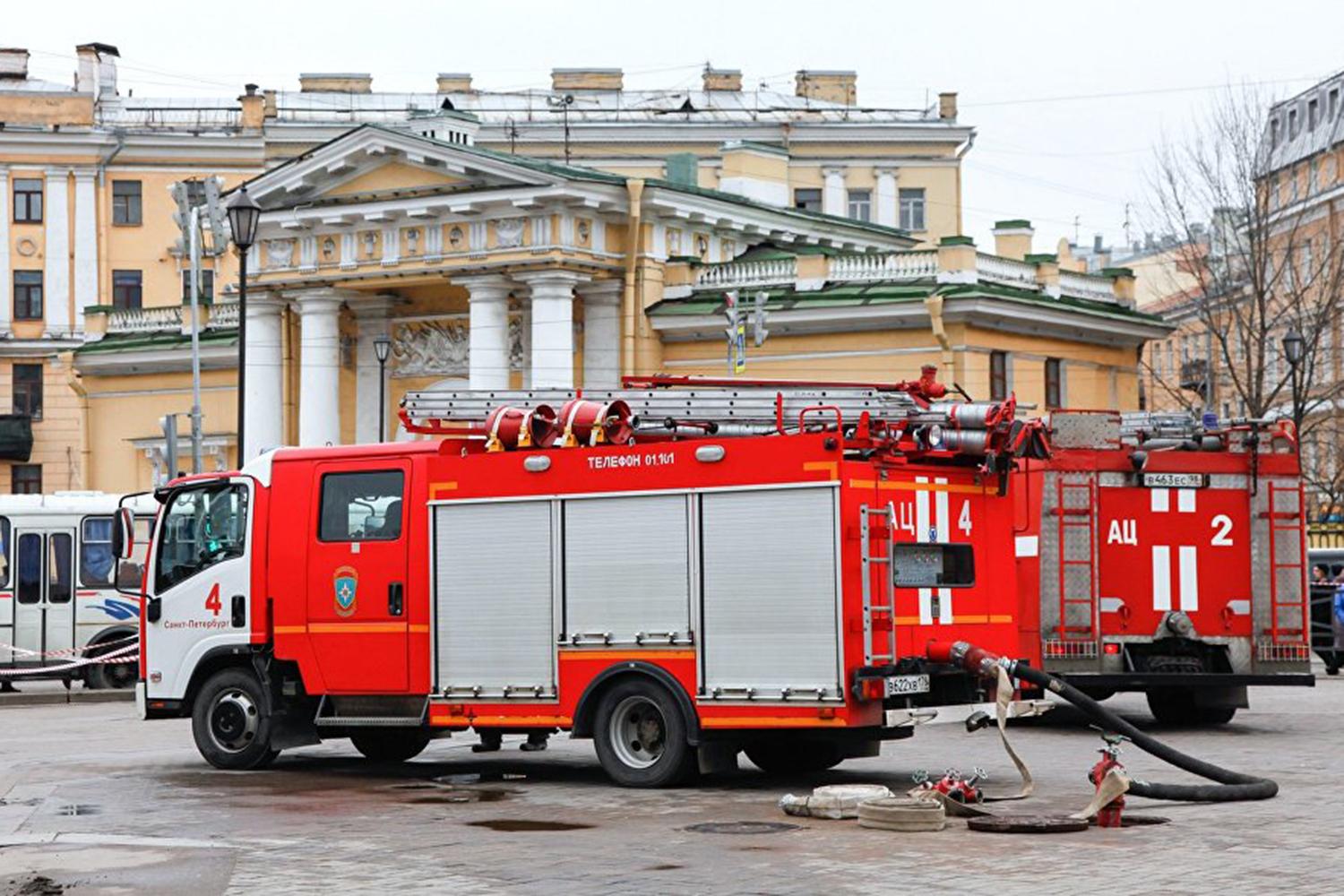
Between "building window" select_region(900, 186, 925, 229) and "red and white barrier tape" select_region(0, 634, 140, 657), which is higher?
"building window" select_region(900, 186, 925, 229)

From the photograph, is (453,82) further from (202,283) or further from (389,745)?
(389,745)

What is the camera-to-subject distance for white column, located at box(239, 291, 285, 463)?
55.9 m

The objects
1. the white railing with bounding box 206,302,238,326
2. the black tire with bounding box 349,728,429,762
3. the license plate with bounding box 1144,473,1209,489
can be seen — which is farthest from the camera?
the white railing with bounding box 206,302,238,326

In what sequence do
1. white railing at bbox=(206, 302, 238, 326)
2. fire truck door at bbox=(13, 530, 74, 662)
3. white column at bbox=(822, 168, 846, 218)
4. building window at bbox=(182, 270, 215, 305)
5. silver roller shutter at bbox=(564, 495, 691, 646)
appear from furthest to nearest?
white column at bbox=(822, 168, 846, 218)
building window at bbox=(182, 270, 215, 305)
white railing at bbox=(206, 302, 238, 326)
fire truck door at bbox=(13, 530, 74, 662)
silver roller shutter at bbox=(564, 495, 691, 646)

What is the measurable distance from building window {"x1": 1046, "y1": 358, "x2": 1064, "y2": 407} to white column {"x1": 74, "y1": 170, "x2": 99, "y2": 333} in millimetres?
37371

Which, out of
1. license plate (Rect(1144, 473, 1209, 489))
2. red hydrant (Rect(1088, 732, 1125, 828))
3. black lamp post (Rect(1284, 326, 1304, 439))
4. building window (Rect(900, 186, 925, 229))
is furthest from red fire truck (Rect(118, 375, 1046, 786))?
building window (Rect(900, 186, 925, 229))

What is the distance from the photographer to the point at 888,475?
16234 millimetres

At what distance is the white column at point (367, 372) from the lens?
55188 mm

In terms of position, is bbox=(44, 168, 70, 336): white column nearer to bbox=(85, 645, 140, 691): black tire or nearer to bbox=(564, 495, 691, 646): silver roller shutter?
bbox=(85, 645, 140, 691): black tire

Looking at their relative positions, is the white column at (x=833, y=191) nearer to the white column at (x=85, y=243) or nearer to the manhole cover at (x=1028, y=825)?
the white column at (x=85, y=243)

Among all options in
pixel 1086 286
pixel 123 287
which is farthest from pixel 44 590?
pixel 123 287

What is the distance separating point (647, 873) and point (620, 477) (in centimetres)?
529

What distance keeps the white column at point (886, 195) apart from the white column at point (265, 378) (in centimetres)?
2758

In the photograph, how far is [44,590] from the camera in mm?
33375
